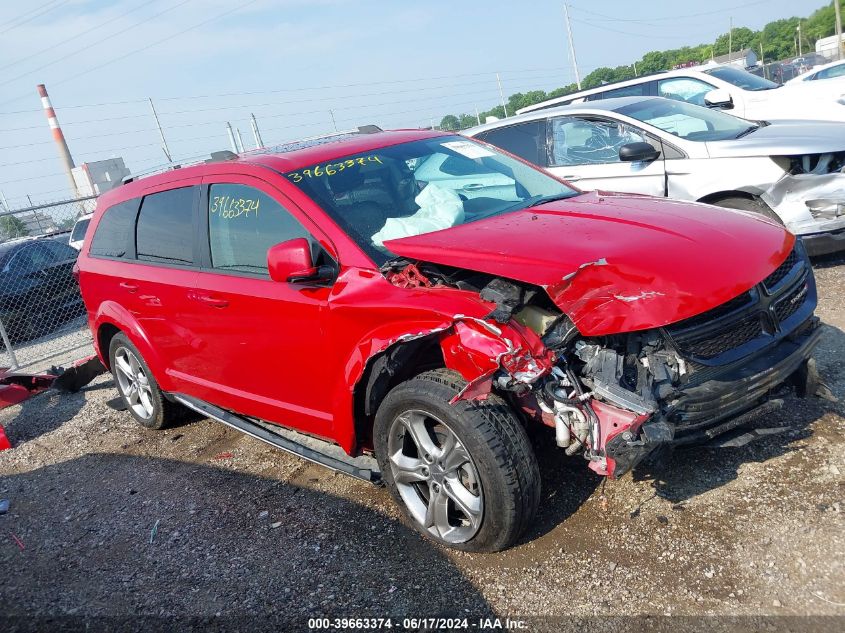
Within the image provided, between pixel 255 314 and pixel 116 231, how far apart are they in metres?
2.13

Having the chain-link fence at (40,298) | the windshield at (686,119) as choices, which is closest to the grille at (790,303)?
the windshield at (686,119)

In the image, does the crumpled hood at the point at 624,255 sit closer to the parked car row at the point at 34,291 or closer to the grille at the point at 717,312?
the grille at the point at 717,312

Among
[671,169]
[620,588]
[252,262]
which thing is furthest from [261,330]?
[671,169]

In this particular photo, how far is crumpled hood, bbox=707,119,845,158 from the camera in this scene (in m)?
5.65

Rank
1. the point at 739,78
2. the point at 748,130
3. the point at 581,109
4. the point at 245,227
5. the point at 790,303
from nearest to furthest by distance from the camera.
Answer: the point at 790,303 → the point at 245,227 → the point at 748,130 → the point at 581,109 → the point at 739,78

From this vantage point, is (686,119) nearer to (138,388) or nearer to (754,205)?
(754,205)

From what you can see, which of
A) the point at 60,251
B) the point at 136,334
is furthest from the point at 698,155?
the point at 60,251

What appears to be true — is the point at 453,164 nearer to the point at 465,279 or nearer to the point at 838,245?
the point at 465,279

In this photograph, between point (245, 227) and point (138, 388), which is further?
point (138, 388)

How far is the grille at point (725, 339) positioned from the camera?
2785 millimetres

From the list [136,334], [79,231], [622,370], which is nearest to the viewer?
[622,370]

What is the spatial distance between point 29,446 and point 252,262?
3552 millimetres

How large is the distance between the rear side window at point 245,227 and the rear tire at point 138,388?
157 cm

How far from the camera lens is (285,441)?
4012mm
